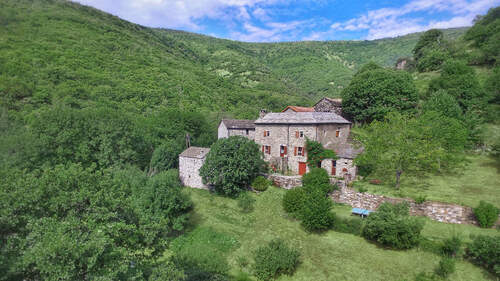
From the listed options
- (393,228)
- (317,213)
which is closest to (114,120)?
(317,213)

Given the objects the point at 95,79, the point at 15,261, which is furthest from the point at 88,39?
the point at 15,261

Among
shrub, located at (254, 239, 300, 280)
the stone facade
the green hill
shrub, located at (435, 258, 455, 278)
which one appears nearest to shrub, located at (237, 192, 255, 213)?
shrub, located at (254, 239, 300, 280)

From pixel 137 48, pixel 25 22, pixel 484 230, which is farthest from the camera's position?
pixel 137 48

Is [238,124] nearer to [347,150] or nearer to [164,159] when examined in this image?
[164,159]

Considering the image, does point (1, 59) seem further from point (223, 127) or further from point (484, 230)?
point (484, 230)

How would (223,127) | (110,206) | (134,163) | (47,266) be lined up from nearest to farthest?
(47,266) → (110,206) → (134,163) → (223,127)
